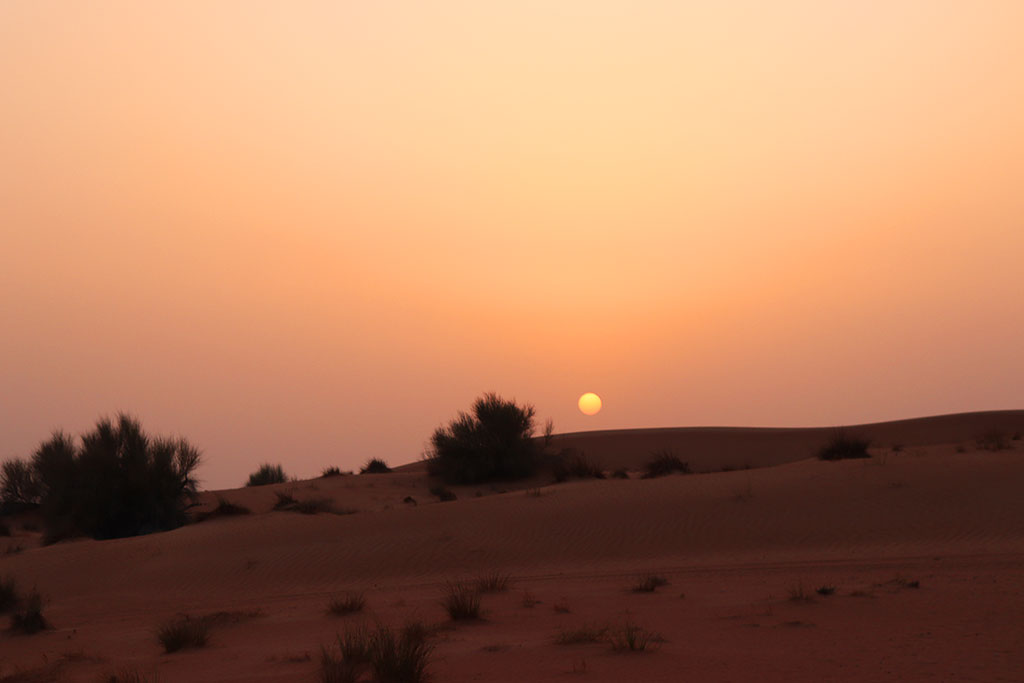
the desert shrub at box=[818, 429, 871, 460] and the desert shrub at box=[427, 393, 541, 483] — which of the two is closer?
the desert shrub at box=[818, 429, 871, 460]

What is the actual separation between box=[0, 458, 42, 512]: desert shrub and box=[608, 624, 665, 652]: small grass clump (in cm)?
4028

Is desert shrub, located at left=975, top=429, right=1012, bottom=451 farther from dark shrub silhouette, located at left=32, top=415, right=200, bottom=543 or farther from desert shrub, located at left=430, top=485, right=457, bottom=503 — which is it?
dark shrub silhouette, located at left=32, top=415, right=200, bottom=543

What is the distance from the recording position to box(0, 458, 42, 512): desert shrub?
4431 centimetres

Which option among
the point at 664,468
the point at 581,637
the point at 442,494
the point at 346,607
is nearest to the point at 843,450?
the point at 664,468

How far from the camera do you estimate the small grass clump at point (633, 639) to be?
34.0 feet

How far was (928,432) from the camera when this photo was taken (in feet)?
175

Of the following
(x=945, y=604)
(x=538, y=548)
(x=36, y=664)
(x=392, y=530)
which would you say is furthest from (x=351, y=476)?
(x=945, y=604)

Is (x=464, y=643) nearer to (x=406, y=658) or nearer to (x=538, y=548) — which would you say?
(x=406, y=658)

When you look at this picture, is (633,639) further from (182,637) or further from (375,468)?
(375,468)

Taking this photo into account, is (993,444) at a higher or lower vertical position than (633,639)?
higher

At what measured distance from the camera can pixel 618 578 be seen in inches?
677

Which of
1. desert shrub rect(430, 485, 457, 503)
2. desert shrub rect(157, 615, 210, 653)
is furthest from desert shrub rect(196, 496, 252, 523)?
desert shrub rect(157, 615, 210, 653)

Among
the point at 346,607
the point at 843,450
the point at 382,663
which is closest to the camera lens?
the point at 382,663

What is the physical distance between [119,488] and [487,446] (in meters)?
14.0
